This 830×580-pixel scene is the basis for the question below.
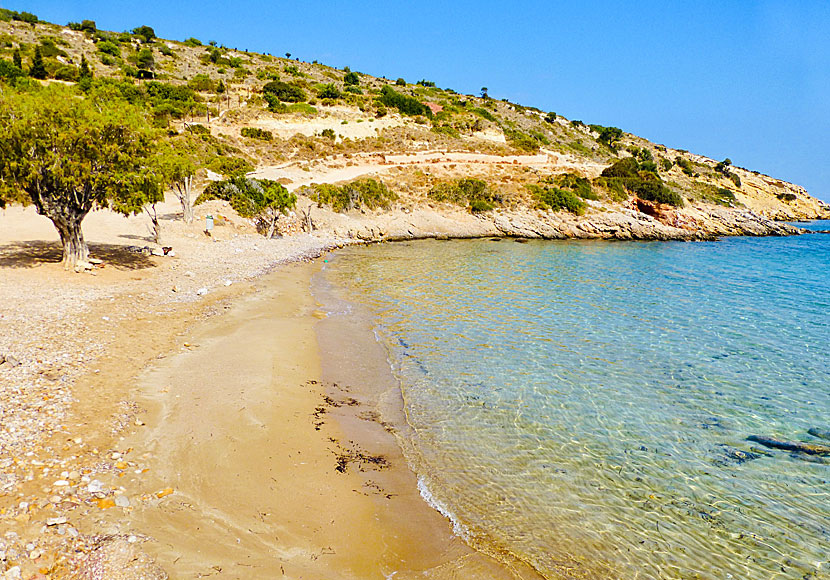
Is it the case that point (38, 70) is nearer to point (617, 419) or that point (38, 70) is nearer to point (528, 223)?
point (528, 223)

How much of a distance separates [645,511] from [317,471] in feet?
17.1

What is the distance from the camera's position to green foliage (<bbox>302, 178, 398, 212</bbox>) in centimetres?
3816

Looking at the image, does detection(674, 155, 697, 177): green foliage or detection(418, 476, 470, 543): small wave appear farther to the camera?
detection(674, 155, 697, 177): green foliage

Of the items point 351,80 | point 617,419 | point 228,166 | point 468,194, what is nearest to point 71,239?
point 617,419

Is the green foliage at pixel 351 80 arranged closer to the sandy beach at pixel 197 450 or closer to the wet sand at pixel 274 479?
the sandy beach at pixel 197 450

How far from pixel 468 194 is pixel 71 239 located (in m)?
34.3

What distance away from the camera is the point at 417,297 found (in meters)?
19.5

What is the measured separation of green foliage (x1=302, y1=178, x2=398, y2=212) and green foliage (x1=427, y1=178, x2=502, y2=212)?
16.4ft

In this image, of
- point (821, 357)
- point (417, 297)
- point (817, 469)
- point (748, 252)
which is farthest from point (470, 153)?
point (817, 469)

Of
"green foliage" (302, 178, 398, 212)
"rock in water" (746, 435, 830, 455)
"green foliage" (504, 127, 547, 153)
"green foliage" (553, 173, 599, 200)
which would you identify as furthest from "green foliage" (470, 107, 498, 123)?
"rock in water" (746, 435, 830, 455)

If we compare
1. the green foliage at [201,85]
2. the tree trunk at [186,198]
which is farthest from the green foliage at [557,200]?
the green foliage at [201,85]

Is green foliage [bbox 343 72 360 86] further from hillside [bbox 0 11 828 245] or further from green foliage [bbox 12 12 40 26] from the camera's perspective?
green foliage [bbox 12 12 40 26]

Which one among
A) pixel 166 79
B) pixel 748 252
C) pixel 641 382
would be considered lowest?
pixel 641 382

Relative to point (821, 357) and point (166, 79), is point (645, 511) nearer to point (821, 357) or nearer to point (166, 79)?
point (821, 357)
